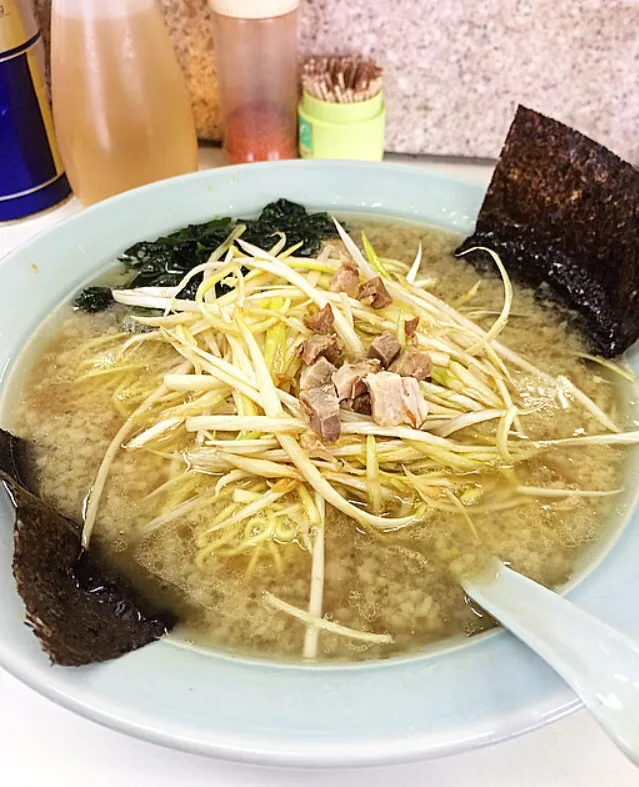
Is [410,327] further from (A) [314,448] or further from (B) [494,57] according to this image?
(B) [494,57]

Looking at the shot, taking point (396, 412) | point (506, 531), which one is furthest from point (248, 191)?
point (506, 531)

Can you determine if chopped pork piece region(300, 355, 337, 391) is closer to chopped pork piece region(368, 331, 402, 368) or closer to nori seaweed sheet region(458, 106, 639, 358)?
chopped pork piece region(368, 331, 402, 368)

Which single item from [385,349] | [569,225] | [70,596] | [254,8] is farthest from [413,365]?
[254,8]

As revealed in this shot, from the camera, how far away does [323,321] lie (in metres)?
1.04

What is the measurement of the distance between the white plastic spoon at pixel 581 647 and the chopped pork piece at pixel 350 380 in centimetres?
32

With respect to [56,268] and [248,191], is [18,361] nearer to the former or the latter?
[56,268]

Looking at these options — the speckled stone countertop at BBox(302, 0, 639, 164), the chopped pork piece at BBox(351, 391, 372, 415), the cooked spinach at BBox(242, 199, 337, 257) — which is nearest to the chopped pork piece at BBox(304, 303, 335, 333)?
the chopped pork piece at BBox(351, 391, 372, 415)

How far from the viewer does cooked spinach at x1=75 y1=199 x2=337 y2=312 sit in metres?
1.22

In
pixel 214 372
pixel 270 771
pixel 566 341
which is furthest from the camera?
pixel 566 341

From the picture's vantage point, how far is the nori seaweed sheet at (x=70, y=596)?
663mm

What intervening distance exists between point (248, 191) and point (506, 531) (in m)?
0.83

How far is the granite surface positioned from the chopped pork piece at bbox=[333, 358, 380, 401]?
0.85 meters

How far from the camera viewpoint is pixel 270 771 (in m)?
0.73

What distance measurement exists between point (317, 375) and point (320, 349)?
45 mm
